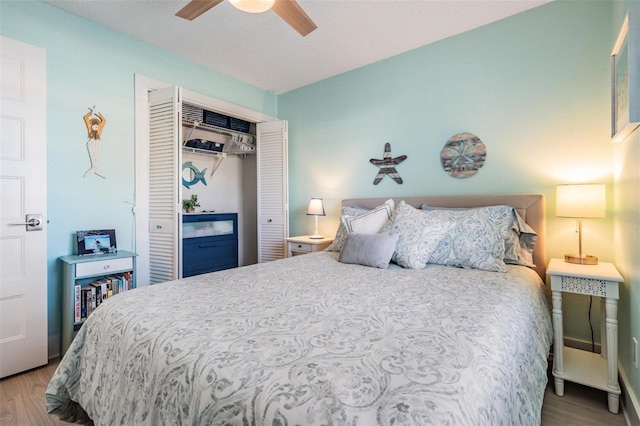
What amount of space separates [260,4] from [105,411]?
2.09 m

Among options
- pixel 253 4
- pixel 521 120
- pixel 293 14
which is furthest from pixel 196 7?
pixel 521 120

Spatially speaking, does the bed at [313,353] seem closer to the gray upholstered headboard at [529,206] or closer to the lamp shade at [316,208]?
the gray upholstered headboard at [529,206]

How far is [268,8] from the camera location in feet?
5.81

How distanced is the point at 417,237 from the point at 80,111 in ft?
9.64

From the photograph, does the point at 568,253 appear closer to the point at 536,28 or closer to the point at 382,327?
the point at 536,28

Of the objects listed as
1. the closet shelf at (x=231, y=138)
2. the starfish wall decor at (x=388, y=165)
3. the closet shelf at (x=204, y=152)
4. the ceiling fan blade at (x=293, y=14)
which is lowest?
the starfish wall decor at (x=388, y=165)

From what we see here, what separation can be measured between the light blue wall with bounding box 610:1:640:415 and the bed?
1.27 ft

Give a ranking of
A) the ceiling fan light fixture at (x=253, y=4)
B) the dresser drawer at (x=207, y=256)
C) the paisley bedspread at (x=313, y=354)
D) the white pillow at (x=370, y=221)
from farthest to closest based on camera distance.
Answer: the dresser drawer at (x=207, y=256)
the white pillow at (x=370, y=221)
the ceiling fan light fixture at (x=253, y=4)
the paisley bedspread at (x=313, y=354)

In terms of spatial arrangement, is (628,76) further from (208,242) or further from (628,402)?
(208,242)

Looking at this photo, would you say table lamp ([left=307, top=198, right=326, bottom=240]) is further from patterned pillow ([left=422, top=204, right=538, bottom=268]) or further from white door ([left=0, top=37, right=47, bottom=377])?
white door ([left=0, top=37, right=47, bottom=377])

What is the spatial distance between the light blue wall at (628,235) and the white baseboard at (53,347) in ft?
12.3

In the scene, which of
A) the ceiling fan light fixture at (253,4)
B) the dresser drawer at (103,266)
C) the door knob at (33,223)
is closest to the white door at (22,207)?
the door knob at (33,223)

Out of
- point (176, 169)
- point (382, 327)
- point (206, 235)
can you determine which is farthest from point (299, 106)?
point (382, 327)

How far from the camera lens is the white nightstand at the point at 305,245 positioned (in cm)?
328
